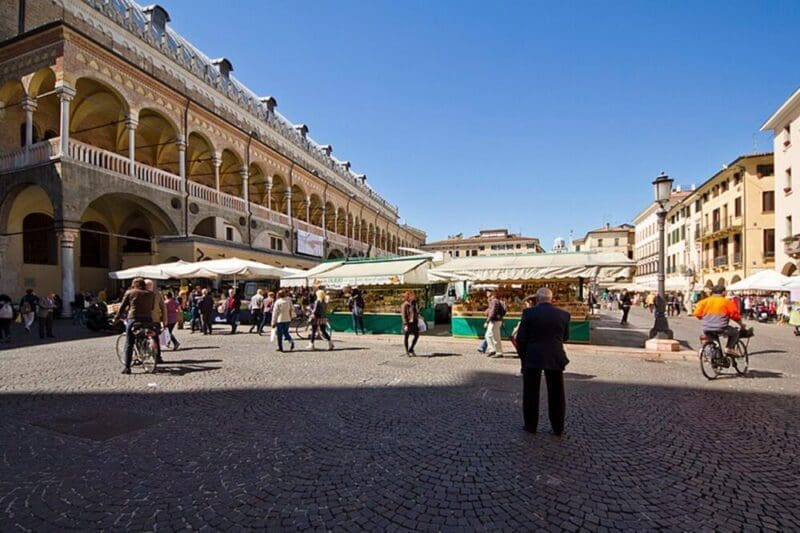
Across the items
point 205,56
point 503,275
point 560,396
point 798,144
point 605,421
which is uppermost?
point 205,56

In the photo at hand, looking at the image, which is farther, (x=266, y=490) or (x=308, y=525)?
(x=266, y=490)

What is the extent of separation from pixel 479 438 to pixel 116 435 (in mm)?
3994

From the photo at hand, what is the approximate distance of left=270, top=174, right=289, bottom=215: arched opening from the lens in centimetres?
3190

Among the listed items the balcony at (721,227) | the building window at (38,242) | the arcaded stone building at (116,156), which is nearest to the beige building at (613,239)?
the balcony at (721,227)

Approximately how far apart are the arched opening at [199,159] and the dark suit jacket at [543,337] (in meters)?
23.3

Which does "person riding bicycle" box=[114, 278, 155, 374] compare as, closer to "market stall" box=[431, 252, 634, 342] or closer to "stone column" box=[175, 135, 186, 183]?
"market stall" box=[431, 252, 634, 342]

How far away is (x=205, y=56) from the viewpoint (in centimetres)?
3309

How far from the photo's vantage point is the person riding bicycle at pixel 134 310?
7.70 metres

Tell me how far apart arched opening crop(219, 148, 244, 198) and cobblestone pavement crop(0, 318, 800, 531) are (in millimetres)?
21626

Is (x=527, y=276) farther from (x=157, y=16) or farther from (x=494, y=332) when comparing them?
(x=157, y=16)

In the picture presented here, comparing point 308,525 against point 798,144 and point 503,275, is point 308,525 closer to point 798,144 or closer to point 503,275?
point 503,275

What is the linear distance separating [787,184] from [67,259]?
40109 millimetres

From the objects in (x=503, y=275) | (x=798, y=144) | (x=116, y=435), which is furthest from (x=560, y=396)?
(x=798, y=144)

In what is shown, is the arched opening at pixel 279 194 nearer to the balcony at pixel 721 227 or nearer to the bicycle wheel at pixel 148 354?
the bicycle wheel at pixel 148 354
